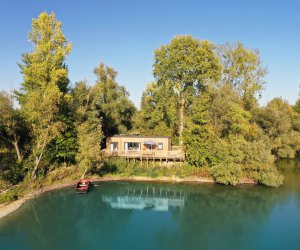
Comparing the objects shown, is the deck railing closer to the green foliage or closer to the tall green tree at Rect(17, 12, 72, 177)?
the tall green tree at Rect(17, 12, 72, 177)

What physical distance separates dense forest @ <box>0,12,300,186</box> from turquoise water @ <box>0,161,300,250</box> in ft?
13.7

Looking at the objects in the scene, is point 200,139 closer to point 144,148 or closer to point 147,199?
point 144,148

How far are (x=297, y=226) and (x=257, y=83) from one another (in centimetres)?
3460

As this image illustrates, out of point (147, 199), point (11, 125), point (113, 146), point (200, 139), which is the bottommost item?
point (147, 199)

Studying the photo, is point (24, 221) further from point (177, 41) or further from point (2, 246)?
point (177, 41)

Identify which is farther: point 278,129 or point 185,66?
point 278,129

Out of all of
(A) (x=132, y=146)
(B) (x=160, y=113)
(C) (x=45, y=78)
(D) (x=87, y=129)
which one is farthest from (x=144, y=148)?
(C) (x=45, y=78)

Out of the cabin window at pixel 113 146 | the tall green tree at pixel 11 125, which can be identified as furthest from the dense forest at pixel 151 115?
the cabin window at pixel 113 146

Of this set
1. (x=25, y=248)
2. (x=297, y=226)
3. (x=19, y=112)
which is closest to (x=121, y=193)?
(x=25, y=248)

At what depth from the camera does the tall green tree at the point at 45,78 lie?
3075cm

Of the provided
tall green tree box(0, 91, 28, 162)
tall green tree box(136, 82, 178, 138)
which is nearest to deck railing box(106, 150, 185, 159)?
tall green tree box(136, 82, 178, 138)

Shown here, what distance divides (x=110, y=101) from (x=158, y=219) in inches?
1141

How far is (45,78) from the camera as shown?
32.7 meters

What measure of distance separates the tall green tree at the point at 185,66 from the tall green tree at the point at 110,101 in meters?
9.65
